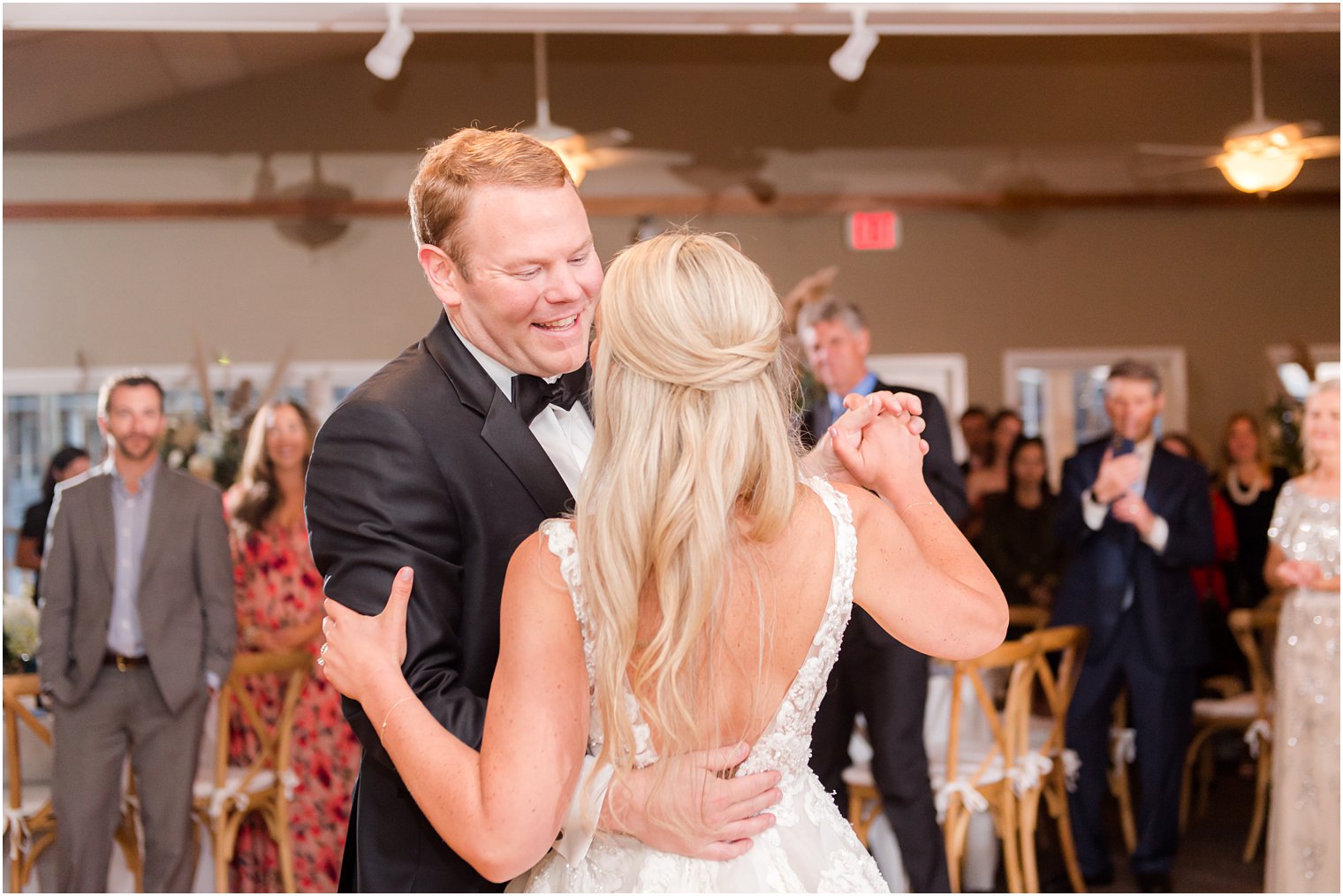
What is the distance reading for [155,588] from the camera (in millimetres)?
4203

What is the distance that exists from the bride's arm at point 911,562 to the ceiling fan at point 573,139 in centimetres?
417

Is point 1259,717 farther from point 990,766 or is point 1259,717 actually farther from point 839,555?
point 839,555

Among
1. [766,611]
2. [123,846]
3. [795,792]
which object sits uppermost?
[766,611]

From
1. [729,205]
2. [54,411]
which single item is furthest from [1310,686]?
[54,411]

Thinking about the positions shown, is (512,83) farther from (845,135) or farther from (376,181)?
(845,135)

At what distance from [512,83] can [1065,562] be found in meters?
4.10

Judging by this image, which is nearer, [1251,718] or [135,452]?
[135,452]

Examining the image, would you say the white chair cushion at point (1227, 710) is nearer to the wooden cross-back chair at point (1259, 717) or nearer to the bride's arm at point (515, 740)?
the wooden cross-back chair at point (1259, 717)

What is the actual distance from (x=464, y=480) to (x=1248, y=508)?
6.12m

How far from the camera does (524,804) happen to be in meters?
1.44

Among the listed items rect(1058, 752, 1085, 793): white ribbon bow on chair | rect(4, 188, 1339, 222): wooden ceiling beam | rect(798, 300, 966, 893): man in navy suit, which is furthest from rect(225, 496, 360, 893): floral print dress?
rect(4, 188, 1339, 222): wooden ceiling beam

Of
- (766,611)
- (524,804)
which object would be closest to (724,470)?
(766,611)

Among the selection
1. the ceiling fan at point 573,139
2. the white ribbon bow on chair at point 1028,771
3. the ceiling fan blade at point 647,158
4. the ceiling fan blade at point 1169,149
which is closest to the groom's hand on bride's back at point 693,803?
the white ribbon bow on chair at point 1028,771

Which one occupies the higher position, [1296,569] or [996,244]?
[996,244]
